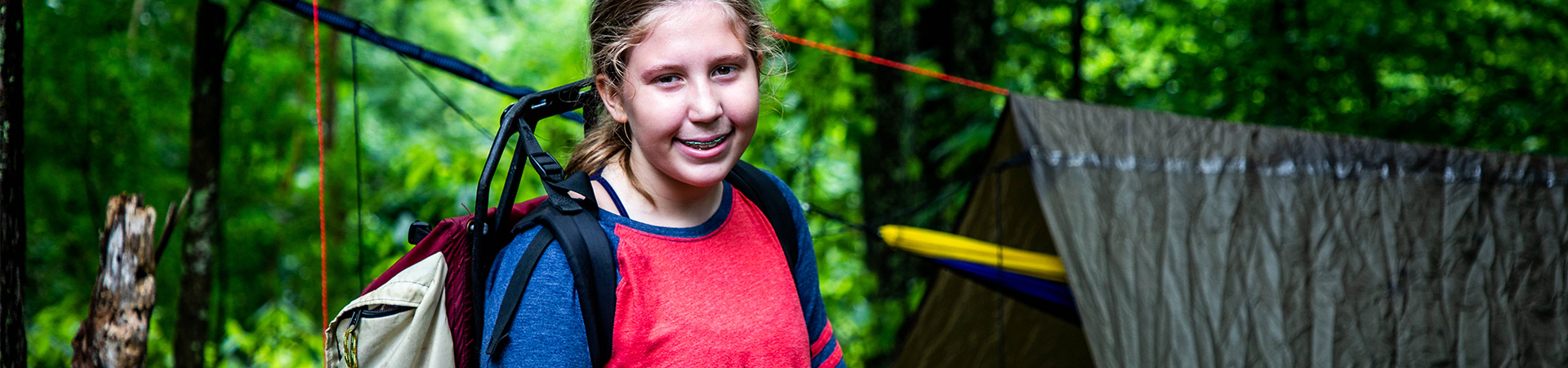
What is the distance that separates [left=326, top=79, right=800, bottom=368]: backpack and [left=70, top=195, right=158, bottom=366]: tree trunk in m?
0.90

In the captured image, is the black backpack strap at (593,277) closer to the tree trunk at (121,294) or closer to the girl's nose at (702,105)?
the girl's nose at (702,105)

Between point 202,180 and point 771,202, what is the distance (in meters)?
2.05

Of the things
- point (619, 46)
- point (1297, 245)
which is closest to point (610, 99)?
point (619, 46)

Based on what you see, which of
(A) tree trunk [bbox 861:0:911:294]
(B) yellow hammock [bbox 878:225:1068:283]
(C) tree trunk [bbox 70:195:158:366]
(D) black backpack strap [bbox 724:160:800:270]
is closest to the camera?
(D) black backpack strap [bbox 724:160:800:270]

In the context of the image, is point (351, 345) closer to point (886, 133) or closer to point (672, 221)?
point (672, 221)

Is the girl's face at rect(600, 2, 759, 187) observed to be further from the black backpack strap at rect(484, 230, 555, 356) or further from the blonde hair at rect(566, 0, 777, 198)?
the black backpack strap at rect(484, 230, 555, 356)

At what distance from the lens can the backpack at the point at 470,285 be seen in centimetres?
90

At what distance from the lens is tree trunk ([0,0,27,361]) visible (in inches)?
49.5

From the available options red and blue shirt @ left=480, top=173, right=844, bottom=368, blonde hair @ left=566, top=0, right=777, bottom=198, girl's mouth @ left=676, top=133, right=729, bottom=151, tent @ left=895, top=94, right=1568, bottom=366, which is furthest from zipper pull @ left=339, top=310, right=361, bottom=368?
tent @ left=895, top=94, right=1568, bottom=366

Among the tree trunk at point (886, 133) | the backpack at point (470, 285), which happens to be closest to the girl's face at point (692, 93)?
the backpack at point (470, 285)

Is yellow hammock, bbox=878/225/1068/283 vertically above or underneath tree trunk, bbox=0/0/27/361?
underneath

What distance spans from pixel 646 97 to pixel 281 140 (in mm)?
5379

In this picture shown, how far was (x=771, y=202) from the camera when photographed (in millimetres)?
1205

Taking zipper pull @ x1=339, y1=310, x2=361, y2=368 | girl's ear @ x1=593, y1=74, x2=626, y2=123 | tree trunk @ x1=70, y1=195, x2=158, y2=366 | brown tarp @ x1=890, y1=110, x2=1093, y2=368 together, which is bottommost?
brown tarp @ x1=890, y1=110, x2=1093, y2=368
